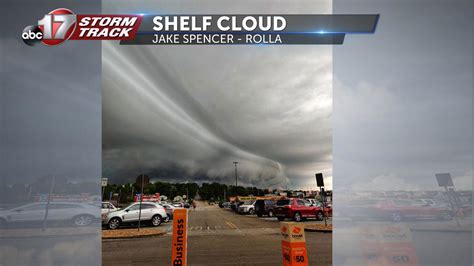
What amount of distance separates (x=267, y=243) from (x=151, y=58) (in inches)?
215

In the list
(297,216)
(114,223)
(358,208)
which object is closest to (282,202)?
(297,216)

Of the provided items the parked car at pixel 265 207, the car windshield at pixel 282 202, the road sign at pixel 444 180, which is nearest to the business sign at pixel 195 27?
the road sign at pixel 444 180

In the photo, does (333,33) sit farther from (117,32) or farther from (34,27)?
(34,27)

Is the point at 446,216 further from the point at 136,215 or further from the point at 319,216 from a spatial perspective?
the point at 136,215

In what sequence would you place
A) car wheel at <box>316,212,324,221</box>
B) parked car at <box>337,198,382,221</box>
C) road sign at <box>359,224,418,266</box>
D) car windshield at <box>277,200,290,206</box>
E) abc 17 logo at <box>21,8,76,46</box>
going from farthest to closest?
car wheel at <box>316,212,324,221</box>, car windshield at <box>277,200,290,206</box>, parked car at <box>337,198,382,221</box>, abc 17 logo at <box>21,8,76,46</box>, road sign at <box>359,224,418,266</box>

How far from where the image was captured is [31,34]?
9648mm

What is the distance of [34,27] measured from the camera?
9.67 metres

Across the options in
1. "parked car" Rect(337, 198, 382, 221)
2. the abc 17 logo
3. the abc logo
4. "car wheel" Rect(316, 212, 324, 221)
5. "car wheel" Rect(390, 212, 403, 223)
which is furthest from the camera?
"car wheel" Rect(316, 212, 324, 221)

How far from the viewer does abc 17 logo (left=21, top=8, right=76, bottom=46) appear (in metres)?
9.41

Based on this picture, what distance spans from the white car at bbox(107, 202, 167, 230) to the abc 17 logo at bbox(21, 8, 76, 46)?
7.17 metres

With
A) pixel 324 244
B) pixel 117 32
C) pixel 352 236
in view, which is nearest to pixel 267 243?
pixel 324 244

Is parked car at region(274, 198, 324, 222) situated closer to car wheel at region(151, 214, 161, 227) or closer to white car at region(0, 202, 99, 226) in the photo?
car wheel at region(151, 214, 161, 227)

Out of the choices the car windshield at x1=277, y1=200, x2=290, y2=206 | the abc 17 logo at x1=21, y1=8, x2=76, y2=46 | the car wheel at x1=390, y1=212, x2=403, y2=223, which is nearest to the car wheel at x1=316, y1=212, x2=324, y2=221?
the car windshield at x1=277, y1=200, x2=290, y2=206

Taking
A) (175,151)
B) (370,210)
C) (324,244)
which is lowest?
(324,244)
